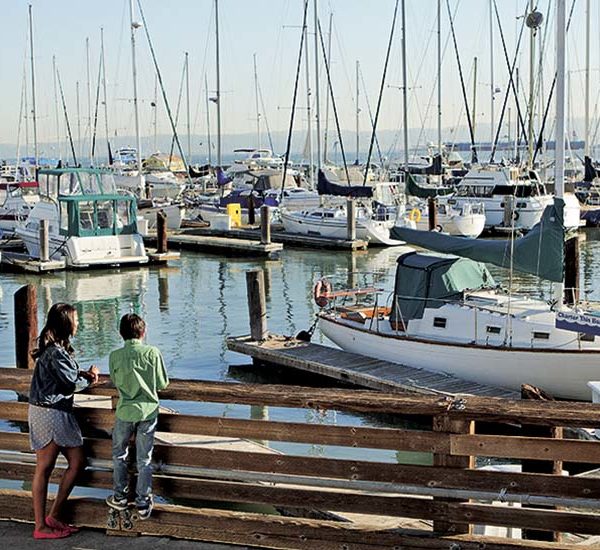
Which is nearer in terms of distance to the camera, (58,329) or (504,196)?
(58,329)

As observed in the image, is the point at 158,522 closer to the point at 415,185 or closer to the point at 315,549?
the point at 315,549

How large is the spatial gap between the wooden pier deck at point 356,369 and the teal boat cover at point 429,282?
3.76 ft

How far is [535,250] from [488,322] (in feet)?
6.00

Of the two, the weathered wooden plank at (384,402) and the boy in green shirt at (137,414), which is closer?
the weathered wooden plank at (384,402)

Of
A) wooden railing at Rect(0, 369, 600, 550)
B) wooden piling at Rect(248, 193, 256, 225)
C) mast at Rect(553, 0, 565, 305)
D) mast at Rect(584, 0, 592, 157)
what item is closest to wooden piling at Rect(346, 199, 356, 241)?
wooden piling at Rect(248, 193, 256, 225)

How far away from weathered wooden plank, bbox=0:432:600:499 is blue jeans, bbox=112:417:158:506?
165mm

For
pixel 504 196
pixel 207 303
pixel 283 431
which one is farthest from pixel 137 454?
pixel 504 196

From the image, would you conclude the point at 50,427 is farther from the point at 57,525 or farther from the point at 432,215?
the point at 432,215

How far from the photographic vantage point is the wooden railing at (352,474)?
5.64m

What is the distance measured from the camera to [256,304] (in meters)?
19.6

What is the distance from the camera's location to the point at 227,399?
241 inches

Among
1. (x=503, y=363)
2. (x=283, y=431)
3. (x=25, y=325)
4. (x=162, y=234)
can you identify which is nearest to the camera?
(x=283, y=431)

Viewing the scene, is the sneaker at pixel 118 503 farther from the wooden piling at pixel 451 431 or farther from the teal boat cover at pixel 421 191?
the teal boat cover at pixel 421 191

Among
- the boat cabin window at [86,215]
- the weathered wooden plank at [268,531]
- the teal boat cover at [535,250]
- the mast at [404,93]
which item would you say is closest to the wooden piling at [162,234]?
the boat cabin window at [86,215]
